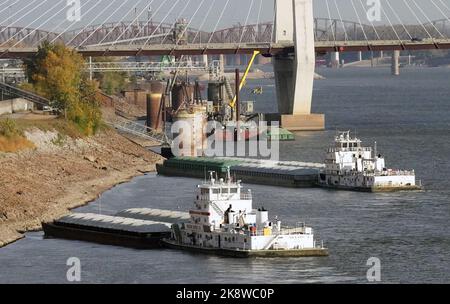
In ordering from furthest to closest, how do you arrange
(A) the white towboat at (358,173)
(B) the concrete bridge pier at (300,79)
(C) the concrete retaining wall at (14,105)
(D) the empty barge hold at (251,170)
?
(B) the concrete bridge pier at (300,79), (C) the concrete retaining wall at (14,105), (D) the empty barge hold at (251,170), (A) the white towboat at (358,173)

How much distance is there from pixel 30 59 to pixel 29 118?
33882 mm

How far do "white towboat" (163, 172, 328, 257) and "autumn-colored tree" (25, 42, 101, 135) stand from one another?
172 feet

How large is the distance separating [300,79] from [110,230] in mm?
91517

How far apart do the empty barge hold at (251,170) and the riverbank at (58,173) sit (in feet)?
7.93

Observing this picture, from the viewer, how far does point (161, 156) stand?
440 ft

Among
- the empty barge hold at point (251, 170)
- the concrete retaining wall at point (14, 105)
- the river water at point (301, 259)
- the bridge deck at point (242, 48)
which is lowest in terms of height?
the river water at point (301, 259)

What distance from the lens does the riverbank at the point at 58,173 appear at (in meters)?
88.0

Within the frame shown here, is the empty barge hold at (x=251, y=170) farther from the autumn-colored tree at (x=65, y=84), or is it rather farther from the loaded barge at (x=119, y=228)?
the loaded barge at (x=119, y=228)

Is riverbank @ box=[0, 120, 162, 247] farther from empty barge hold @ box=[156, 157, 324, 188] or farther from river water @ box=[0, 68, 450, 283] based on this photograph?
empty barge hold @ box=[156, 157, 324, 188]

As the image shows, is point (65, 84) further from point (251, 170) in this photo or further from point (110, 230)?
point (110, 230)

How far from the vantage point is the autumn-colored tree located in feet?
438

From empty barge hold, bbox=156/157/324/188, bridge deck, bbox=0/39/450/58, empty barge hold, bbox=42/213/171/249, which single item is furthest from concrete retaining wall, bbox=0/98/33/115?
empty barge hold, bbox=42/213/171/249

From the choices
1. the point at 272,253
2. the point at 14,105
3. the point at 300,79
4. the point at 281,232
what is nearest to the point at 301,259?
the point at 272,253

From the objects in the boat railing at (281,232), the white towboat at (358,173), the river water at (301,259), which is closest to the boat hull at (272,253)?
the river water at (301,259)
